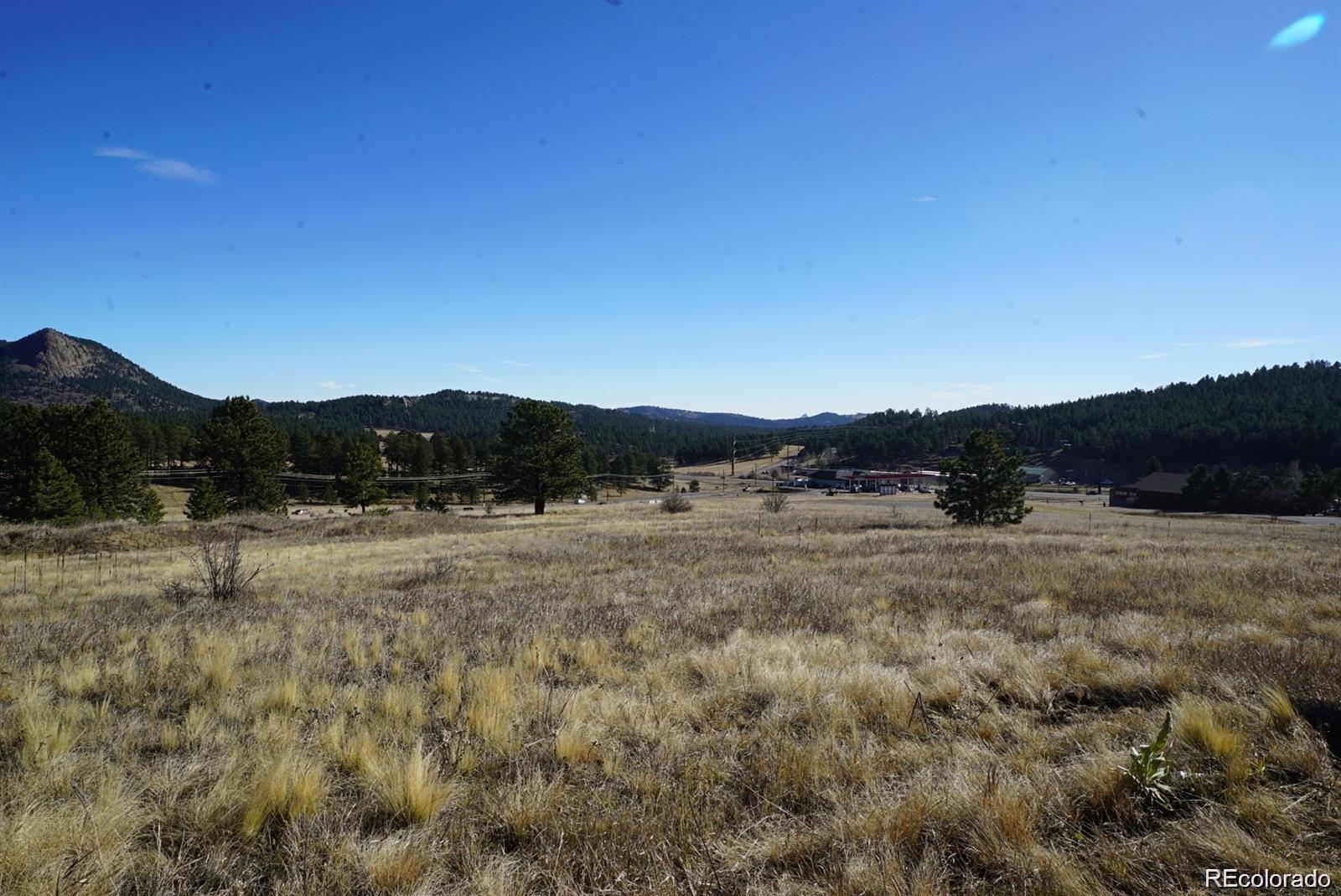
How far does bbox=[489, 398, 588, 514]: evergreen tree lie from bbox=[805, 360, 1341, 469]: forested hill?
230 feet

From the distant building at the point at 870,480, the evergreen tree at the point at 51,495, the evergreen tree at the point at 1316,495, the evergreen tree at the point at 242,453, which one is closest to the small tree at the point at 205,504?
the evergreen tree at the point at 242,453

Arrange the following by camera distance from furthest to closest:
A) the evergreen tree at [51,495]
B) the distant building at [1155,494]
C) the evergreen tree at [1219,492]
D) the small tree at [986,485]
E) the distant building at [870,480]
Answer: the distant building at [870,480] → the distant building at [1155,494] → the evergreen tree at [1219,492] → the evergreen tree at [51,495] → the small tree at [986,485]

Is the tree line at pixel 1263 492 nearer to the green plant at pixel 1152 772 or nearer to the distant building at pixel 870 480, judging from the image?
the distant building at pixel 870 480

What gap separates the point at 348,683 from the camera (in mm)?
6219

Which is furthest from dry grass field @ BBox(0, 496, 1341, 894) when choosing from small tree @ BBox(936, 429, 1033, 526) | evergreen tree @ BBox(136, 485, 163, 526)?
evergreen tree @ BBox(136, 485, 163, 526)

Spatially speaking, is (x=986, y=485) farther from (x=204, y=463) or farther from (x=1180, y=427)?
(x=1180, y=427)

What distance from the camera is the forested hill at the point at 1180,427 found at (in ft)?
365

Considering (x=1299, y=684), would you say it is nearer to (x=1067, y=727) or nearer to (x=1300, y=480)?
(x=1067, y=727)

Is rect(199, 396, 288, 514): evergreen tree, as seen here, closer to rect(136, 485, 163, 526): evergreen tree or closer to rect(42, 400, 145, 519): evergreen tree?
rect(136, 485, 163, 526): evergreen tree

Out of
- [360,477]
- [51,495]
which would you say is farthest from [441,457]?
[51,495]

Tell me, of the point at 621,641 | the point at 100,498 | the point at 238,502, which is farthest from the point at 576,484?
the point at 621,641

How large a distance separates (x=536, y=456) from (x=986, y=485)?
34.7 metres

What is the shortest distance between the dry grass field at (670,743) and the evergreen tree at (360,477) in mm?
51506
